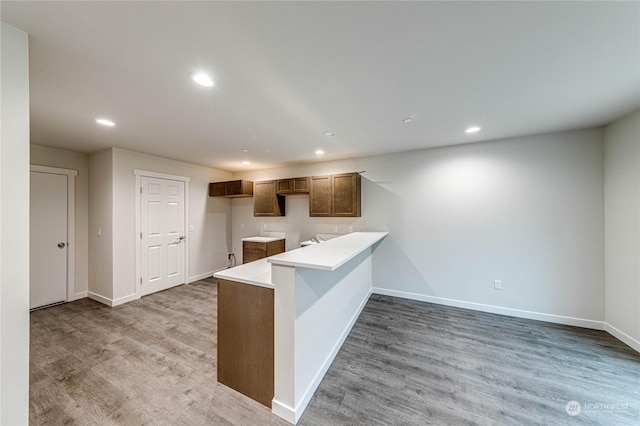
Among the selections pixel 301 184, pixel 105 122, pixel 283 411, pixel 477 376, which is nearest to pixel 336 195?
pixel 301 184

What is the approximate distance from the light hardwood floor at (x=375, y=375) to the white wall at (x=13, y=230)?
644 mm

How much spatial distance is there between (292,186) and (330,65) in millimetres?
2963

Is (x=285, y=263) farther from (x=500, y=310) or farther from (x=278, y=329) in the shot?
(x=500, y=310)

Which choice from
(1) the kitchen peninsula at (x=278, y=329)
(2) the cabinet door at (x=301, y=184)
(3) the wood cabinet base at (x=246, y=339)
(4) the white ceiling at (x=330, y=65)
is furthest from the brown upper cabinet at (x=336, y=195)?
(3) the wood cabinet base at (x=246, y=339)

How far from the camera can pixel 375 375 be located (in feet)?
6.51

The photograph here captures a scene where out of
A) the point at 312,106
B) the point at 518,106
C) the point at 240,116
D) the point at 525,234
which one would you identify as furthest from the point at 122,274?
the point at 525,234

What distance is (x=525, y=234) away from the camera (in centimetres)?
307

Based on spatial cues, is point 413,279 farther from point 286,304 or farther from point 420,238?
point 286,304

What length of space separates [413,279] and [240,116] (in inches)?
139

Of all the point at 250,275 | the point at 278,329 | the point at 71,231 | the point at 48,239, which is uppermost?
the point at 71,231

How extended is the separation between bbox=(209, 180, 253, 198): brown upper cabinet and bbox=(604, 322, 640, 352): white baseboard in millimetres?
5842

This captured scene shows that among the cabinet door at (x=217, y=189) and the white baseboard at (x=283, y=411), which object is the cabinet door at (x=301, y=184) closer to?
the cabinet door at (x=217, y=189)

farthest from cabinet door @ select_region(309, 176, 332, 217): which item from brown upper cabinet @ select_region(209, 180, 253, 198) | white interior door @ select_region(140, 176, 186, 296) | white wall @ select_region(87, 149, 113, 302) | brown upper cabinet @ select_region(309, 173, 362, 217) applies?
white wall @ select_region(87, 149, 113, 302)

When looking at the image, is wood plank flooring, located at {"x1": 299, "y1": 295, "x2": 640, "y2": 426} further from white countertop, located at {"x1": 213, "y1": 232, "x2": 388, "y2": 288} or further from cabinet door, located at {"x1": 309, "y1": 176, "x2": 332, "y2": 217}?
cabinet door, located at {"x1": 309, "y1": 176, "x2": 332, "y2": 217}
